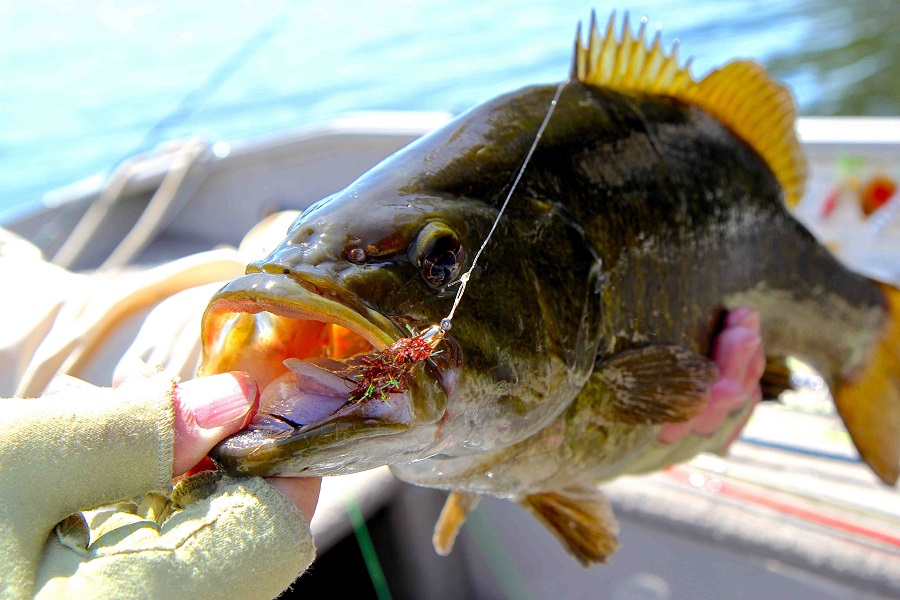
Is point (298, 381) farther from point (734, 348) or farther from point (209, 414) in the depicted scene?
point (734, 348)

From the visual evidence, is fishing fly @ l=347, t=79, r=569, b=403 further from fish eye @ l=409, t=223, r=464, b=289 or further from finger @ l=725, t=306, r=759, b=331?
finger @ l=725, t=306, r=759, b=331

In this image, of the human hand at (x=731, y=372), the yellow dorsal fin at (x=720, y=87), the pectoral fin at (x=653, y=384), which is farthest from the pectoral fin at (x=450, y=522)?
the yellow dorsal fin at (x=720, y=87)

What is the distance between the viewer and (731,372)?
185 cm

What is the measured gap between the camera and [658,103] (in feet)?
5.82

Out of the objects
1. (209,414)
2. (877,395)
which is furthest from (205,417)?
(877,395)

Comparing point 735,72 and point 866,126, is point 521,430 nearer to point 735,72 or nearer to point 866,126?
point 735,72

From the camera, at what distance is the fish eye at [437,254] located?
114cm

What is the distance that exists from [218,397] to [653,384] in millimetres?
925

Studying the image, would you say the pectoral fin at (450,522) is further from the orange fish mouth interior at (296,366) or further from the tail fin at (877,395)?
the tail fin at (877,395)

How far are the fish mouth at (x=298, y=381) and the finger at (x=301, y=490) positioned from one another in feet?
0.11

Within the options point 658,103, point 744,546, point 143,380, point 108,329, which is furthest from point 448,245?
point 744,546

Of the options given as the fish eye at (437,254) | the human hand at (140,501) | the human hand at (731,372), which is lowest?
the human hand at (731,372)

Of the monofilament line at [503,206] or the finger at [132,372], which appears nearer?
the finger at [132,372]

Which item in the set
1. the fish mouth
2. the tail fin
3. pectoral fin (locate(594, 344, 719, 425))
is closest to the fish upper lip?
the fish mouth
